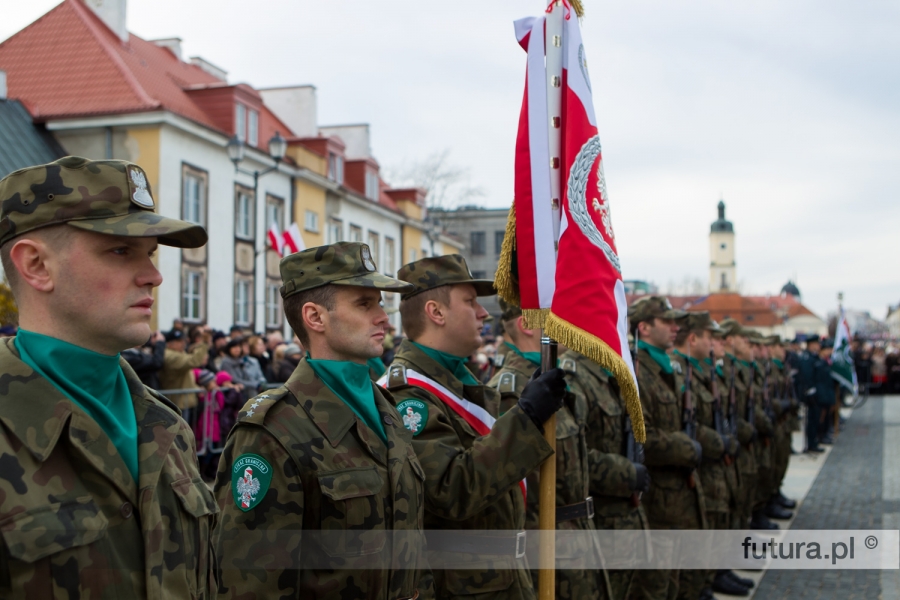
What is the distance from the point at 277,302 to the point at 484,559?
2593 cm

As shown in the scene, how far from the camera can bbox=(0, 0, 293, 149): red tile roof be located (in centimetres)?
2284

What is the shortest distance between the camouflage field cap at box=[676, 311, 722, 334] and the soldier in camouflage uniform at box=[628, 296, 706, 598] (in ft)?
4.11

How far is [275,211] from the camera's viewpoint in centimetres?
2789

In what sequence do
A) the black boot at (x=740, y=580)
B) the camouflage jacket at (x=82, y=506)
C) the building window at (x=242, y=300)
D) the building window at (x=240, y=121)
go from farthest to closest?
the building window at (x=240, y=121)
the building window at (x=242, y=300)
the black boot at (x=740, y=580)
the camouflage jacket at (x=82, y=506)

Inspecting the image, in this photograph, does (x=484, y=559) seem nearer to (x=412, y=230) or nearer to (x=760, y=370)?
(x=760, y=370)

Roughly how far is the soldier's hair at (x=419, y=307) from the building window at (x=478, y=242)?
54.0m

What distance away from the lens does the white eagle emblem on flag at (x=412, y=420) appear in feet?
11.5

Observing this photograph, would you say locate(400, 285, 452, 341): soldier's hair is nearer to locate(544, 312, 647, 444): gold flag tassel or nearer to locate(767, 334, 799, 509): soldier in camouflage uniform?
locate(544, 312, 647, 444): gold flag tassel

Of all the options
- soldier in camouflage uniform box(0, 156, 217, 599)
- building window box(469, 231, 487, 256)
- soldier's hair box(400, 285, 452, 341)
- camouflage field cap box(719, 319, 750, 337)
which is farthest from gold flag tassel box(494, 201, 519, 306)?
building window box(469, 231, 487, 256)

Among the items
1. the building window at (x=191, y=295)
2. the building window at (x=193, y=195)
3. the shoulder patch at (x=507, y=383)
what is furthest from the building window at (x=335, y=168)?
the shoulder patch at (x=507, y=383)

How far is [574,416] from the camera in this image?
4.71 meters

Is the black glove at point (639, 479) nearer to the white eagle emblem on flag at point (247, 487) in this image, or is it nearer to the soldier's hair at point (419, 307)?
the soldier's hair at point (419, 307)

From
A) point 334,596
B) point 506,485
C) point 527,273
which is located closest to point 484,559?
point 506,485

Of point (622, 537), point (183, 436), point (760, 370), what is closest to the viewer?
point (183, 436)
